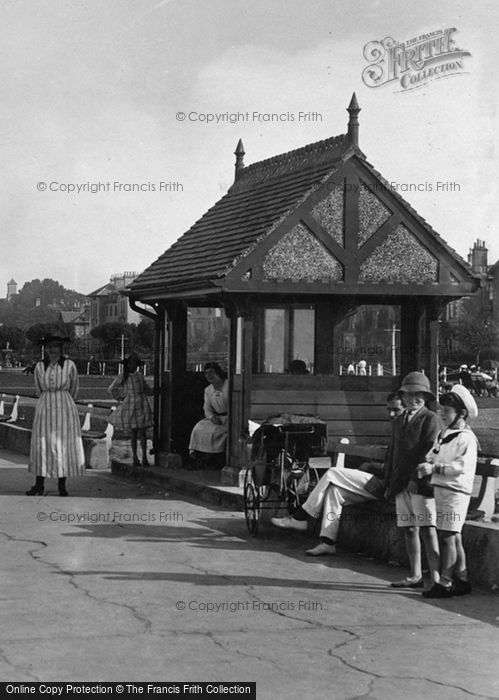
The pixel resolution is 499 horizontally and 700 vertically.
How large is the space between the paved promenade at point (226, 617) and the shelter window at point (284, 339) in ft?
9.89

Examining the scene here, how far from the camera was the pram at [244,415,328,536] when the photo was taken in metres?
10.9

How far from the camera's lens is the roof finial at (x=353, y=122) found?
13523mm

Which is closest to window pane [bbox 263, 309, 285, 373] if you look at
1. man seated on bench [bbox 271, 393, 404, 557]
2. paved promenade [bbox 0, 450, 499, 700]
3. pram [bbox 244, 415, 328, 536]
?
pram [bbox 244, 415, 328, 536]

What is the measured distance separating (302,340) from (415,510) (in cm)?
565

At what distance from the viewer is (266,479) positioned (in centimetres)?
1111

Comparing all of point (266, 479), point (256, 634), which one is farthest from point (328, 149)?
point (256, 634)

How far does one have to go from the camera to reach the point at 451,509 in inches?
328

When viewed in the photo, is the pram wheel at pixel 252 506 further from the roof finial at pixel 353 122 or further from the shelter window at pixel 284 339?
the roof finial at pixel 353 122

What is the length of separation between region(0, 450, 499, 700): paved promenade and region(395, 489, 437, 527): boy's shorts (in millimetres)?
522

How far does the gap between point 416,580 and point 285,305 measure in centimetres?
599

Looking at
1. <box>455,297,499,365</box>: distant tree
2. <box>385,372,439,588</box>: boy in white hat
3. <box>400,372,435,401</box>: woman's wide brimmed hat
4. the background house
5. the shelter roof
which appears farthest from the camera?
the background house

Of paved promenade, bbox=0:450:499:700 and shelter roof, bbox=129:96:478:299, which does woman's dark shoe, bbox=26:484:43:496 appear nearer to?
paved promenade, bbox=0:450:499:700

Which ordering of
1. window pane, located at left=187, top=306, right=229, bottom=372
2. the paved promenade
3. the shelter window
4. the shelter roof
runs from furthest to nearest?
window pane, located at left=187, top=306, right=229, bottom=372 → the shelter window → the shelter roof → the paved promenade

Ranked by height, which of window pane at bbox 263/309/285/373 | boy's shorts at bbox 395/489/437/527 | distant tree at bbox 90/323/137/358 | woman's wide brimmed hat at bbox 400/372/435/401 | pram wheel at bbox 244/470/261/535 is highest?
distant tree at bbox 90/323/137/358
